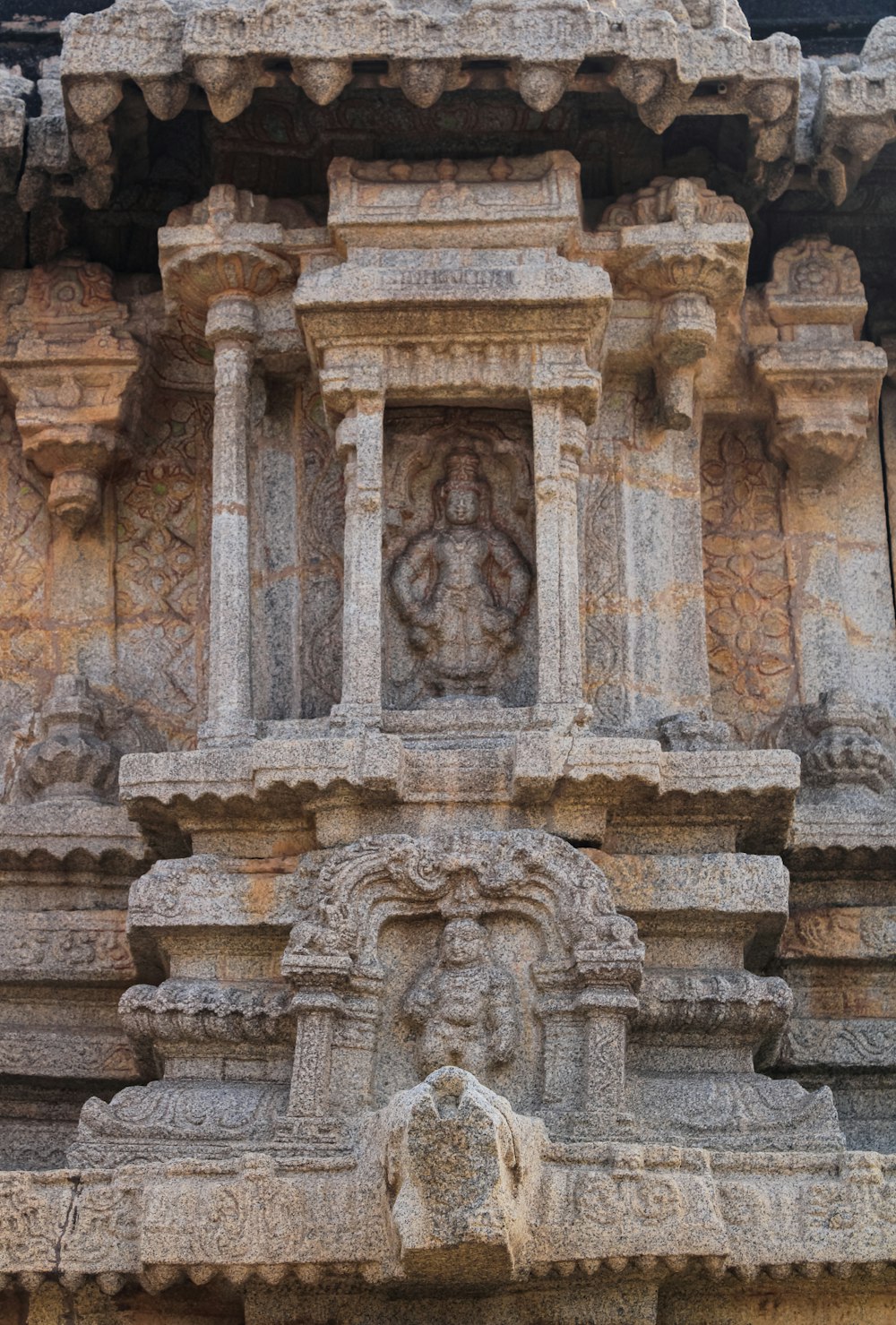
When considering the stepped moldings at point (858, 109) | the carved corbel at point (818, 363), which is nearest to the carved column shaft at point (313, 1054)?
the carved corbel at point (818, 363)

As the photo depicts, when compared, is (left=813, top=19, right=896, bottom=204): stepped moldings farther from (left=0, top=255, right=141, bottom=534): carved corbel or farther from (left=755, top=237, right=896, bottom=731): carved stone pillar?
(left=0, top=255, right=141, bottom=534): carved corbel

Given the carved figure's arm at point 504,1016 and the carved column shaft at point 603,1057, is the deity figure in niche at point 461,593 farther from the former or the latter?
the carved column shaft at point 603,1057

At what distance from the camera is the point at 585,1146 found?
855 cm

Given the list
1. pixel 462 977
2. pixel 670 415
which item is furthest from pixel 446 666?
pixel 462 977

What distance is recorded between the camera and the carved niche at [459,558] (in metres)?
10.5

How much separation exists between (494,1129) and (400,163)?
4.71 meters

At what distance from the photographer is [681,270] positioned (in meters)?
10.7

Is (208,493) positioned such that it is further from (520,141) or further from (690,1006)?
(690,1006)

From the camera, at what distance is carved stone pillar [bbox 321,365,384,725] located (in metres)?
9.98

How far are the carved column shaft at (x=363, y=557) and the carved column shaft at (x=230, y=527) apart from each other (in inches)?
18.8

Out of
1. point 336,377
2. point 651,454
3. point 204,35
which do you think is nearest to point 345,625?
point 336,377

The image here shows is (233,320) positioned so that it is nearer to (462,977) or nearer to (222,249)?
(222,249)

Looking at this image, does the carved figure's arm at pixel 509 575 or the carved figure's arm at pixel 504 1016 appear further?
the carved figure's arm at pixel 509 575

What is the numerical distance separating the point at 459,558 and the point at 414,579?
216 mm
